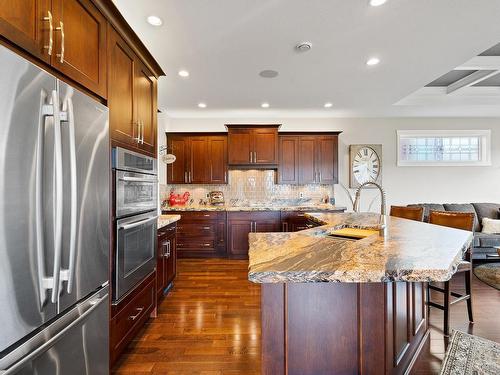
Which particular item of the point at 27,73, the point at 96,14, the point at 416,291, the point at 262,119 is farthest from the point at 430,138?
the point at 27,73

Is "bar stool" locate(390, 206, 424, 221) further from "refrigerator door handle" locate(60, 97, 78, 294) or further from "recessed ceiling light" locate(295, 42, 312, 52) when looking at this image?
"refrigerator door handle" locate(60, 97, 78, 294)

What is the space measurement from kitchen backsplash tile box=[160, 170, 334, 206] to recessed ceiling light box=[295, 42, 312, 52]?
2.82m

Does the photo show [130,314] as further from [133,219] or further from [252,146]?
[252,146]

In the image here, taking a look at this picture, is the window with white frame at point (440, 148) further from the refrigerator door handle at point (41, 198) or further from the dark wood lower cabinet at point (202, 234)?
the refrigerator door handle at point (41, 198)

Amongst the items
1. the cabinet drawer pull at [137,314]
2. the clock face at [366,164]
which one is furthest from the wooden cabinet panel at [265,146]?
the cabinet drawer pull at [137,314]

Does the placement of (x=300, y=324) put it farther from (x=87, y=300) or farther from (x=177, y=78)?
(x=177, y=78)

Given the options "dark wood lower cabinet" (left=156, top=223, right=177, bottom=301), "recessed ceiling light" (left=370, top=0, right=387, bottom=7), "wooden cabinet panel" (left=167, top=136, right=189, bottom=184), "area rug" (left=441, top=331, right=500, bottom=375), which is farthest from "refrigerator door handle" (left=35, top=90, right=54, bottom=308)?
"wooden cabinet panel" (left=167, top=136, right=189, bottom=184)

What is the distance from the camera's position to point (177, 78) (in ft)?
11.3

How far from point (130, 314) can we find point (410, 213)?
330 centimetres

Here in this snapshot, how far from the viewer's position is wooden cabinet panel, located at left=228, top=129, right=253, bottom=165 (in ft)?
16.1

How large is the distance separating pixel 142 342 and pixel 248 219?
9.08ft

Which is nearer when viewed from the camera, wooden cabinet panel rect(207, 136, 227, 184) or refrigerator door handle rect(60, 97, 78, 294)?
refrigerator door handle rect(60, 97, 78, 294)

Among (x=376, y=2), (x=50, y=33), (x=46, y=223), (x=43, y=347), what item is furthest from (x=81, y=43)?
(x=376, y=2)

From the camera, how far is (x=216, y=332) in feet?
7.55
